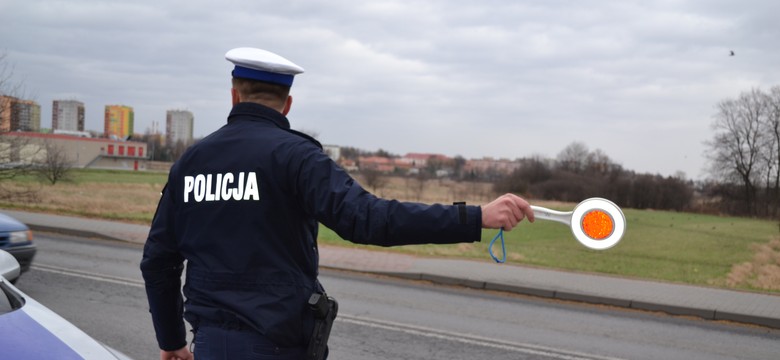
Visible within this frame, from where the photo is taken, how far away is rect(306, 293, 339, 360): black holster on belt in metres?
2.27

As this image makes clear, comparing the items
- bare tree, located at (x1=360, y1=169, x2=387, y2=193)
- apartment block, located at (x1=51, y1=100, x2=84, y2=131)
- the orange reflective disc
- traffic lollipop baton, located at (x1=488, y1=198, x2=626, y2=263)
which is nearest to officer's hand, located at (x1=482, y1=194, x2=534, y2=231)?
traffic lollipop baton, located at (x1=488, y1=198, x2=626, y2=263)

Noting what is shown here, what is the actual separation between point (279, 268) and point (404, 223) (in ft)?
1.53

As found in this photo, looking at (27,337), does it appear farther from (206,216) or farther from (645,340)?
(645,340)

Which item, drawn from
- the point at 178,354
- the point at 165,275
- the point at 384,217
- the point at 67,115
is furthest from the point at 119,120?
the point at 384,217

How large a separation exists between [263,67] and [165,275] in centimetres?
92

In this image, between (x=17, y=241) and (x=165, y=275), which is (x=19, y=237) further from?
(x=165, y=275)

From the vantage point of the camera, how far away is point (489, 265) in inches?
565

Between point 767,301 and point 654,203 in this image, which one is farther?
point 654,203

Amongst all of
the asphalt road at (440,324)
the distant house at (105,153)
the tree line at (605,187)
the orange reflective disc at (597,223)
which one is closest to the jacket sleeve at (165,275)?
the orange reflective disc at (597,223)

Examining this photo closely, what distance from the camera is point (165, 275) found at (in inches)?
104

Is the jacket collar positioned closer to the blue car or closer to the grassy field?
the blue car

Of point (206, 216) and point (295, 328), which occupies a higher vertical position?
point (206, 216)

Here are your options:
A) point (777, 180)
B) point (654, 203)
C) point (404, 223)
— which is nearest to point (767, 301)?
point (404, 223)

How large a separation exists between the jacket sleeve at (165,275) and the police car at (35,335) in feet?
2.25
